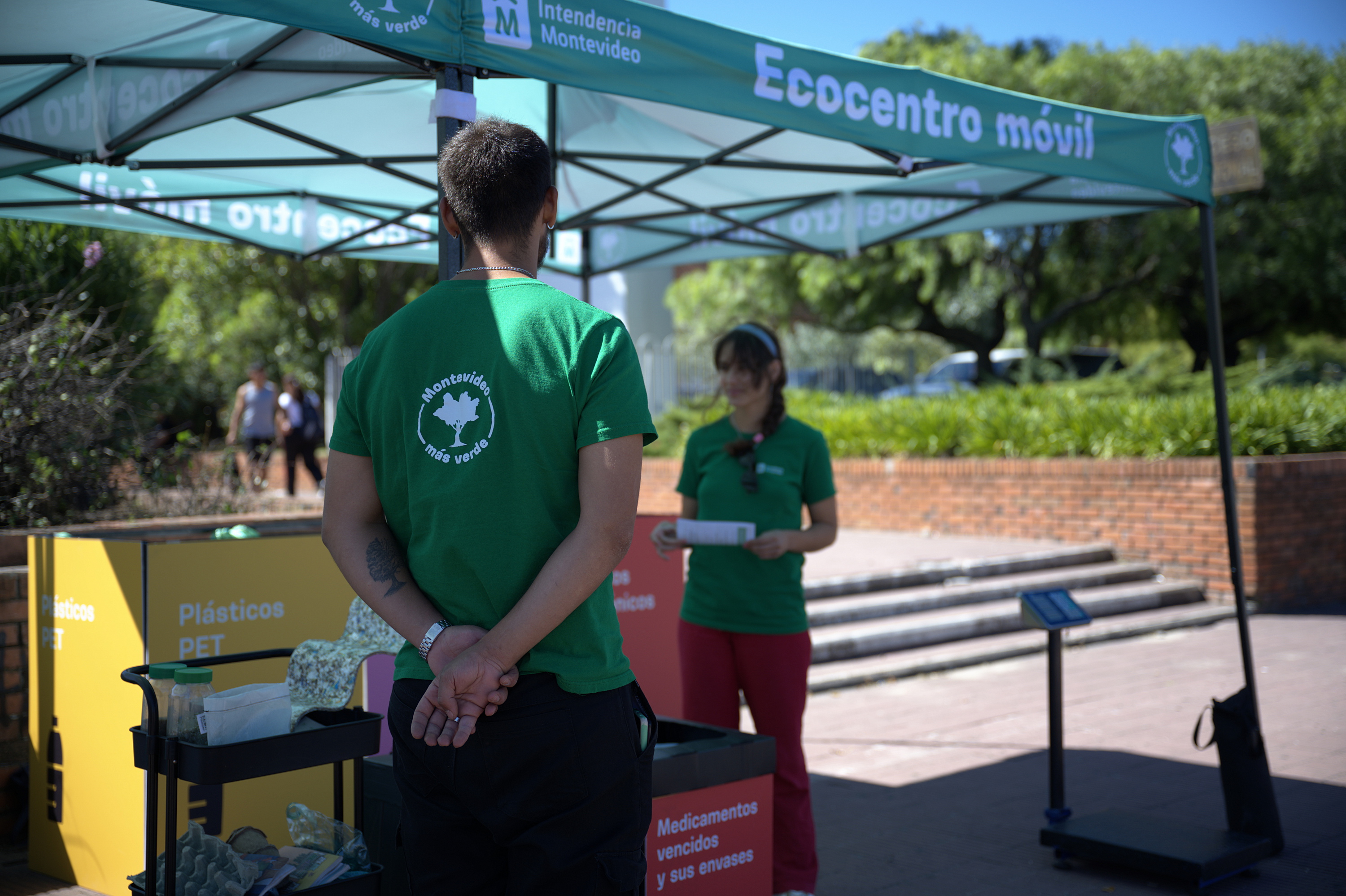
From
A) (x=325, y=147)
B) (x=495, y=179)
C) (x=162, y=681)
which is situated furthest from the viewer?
(x=325, y=147)

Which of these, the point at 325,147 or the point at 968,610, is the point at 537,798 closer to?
the point at 325,147

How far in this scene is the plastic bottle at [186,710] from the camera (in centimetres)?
233

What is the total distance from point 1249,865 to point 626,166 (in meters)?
4.82

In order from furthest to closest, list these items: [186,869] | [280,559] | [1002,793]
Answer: [1002,793] → [280,559] → [186,869]

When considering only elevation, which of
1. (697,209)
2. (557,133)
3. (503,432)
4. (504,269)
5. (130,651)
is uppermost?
(557,133)

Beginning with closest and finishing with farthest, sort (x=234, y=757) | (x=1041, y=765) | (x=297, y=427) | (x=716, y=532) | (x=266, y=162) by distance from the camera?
1. (x=234, y=757)
2. (x=716, y=532)
3. (x=266, y=162)
4. (x=1041, y=765)
5. (x=297, y=427)

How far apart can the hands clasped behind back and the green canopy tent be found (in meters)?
1.32

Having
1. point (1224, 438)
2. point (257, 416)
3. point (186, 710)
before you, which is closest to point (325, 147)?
point (186, 710)

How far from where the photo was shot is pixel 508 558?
1.76m

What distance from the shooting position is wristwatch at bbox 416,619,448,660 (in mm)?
1796

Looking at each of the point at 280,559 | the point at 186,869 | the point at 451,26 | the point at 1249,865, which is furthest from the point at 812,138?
the point at 186,869

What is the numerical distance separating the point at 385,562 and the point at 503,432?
0.35 meters

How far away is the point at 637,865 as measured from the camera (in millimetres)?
1818

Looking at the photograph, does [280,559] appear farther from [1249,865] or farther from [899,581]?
[899,581]
